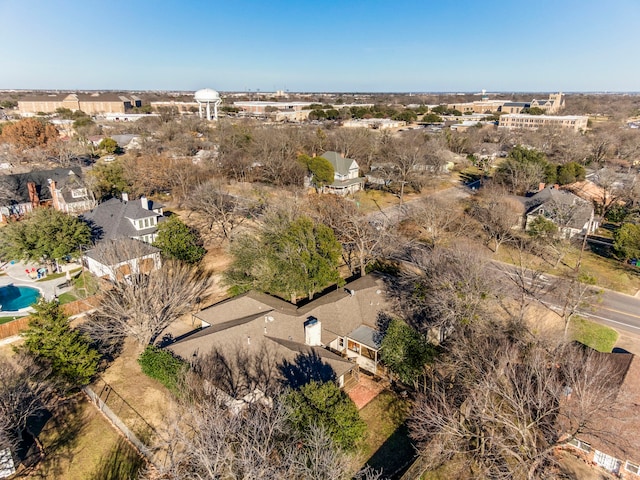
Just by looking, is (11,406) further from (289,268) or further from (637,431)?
(637,431)

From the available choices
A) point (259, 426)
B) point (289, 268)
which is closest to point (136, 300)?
point (289, 268)

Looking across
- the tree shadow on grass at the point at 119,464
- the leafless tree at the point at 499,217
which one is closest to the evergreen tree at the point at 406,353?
the tree shadow on grass at the point at 119,464

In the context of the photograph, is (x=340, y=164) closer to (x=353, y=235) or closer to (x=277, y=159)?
(x=277, y=159)

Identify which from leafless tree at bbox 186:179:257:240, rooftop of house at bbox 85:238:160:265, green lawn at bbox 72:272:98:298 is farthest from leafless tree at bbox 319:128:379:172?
green lawn at bbox 72:272:98:298

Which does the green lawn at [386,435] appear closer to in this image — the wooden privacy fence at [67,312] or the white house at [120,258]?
the white house at [120,258]

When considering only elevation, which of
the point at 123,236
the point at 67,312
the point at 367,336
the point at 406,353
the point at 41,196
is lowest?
the point at 67,312

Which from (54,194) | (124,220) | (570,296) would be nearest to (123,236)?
(124,220)
